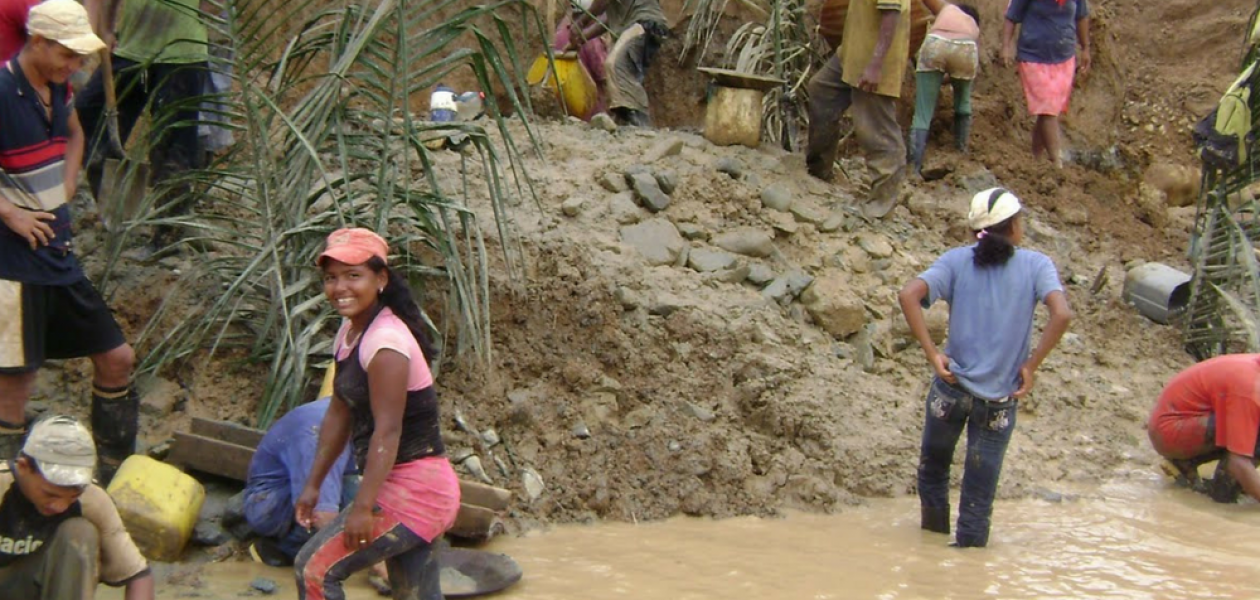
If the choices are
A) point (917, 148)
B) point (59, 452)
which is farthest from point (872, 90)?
point (59, 452)

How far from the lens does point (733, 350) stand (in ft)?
19.8

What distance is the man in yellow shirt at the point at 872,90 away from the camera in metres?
7.23

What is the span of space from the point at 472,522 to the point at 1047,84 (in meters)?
5.27

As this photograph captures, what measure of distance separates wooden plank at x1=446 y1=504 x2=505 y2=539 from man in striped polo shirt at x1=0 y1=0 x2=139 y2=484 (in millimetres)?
1311

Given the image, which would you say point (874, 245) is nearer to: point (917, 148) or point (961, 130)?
point (917, 148)

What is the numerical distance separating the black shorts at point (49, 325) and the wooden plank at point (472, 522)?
1.29 meters

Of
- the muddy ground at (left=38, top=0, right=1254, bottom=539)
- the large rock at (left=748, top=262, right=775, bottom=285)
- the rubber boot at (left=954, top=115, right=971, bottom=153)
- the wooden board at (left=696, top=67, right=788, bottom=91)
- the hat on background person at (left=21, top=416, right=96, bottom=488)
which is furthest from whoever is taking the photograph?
the rubber boot at (left=954, top=115, right=971, bottom=153)

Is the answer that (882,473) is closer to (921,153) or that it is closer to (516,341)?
(516,341)

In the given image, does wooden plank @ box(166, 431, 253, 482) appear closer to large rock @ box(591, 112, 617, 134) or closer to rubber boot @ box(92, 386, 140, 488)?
rubber boot @ box(92, 386, 140, 488)

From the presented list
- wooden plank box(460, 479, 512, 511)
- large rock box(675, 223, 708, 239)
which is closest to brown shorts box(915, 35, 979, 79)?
large rock box(675, 223, 708, 239)

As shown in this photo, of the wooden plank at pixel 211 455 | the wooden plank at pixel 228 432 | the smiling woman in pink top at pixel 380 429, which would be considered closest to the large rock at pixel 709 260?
the wooden plank at pixel 228 432

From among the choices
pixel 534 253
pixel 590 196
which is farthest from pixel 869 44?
pixel 534 253

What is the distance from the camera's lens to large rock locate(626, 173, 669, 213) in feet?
22.5

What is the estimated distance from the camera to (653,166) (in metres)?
7.16
